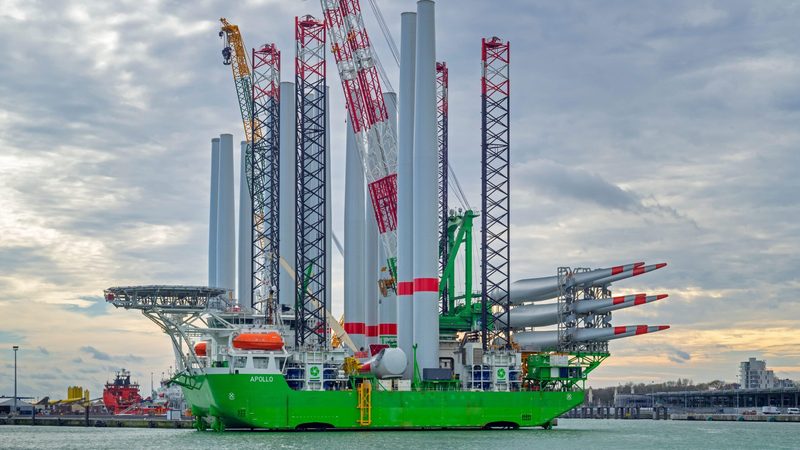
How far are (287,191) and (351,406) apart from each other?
29.1 m

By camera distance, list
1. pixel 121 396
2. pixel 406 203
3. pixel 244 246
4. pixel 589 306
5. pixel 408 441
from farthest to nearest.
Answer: pixel 121 396, pixel 244 246, pixel 589 306, pixel 406 203, pixel 408 441

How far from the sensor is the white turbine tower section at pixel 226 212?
4154 inches

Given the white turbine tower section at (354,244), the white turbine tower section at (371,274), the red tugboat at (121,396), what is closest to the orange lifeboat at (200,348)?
the white turbine tower section at (354,244)

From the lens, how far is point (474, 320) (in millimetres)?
80625

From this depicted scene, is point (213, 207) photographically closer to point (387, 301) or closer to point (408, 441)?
point (387, 301)

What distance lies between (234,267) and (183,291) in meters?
36.6

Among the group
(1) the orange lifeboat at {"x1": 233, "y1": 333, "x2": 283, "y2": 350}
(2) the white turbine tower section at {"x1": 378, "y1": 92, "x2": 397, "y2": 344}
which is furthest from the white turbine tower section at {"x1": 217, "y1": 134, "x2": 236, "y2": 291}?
(1) the orange lifeboat at {"x1": 233, "y1": 333, "x2": 283, "y2": 350}

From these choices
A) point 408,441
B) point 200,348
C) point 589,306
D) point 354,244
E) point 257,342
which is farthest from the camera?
point 354,244

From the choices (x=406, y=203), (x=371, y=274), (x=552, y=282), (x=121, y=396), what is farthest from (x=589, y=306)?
(x=121, y=396)

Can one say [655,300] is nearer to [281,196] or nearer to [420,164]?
[420,164]

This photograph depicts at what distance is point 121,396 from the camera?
145875 millimetres


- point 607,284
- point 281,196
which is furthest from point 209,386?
point 607,284

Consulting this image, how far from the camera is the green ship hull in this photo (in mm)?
66812

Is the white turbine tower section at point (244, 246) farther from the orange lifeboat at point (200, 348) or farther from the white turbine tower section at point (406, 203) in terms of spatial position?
the white turbine tower section at point (406, 203)
